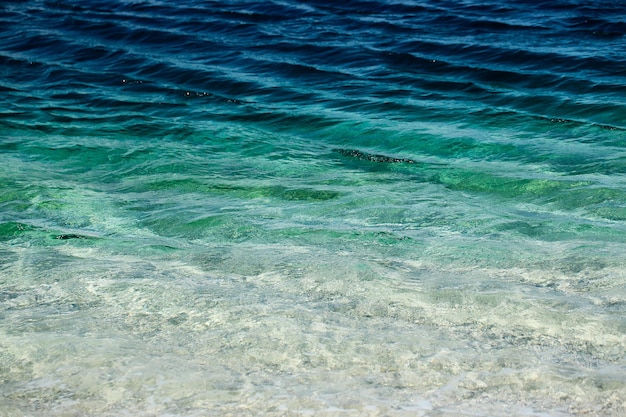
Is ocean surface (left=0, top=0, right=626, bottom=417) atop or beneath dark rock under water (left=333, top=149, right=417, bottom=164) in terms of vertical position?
atop

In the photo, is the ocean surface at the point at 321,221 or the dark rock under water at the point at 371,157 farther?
the dark rock under water at the point at 371,157

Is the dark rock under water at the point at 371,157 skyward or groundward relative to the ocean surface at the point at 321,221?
groundward

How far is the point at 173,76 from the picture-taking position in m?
11.6

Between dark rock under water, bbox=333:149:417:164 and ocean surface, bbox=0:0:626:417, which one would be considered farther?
dark rock under water, bbox=333:149:417:164

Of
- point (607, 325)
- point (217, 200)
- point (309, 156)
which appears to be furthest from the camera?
point (309, 156)

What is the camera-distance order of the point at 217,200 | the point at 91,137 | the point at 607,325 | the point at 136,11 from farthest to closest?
the point at 136,11 → the point at 91,137 → the point at 217,200 → the point at 607,325

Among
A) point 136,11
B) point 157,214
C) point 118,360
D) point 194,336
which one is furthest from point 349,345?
point 136,11

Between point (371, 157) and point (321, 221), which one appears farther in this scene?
point (371, 157)

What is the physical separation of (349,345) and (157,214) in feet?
9.62

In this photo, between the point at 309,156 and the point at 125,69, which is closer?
the point at 309,156

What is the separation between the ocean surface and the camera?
381cm

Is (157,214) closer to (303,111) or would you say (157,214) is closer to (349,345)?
(349,345)

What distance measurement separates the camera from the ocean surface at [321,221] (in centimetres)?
381

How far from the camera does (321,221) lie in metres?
6.27
